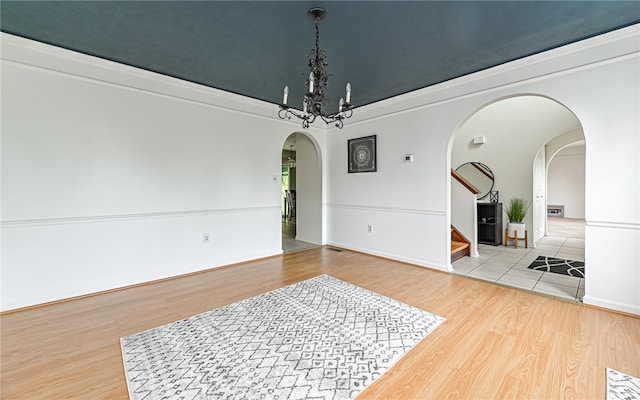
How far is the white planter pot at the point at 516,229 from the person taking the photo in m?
5.07

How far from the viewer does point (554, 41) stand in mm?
2605

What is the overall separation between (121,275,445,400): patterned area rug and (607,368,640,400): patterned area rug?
3.34 ft

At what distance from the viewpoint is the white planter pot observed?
507 cm

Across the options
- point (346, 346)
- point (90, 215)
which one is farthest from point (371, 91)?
point (90, 215)

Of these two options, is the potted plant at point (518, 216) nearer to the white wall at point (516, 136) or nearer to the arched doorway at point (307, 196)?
the white wall at point (516, 136)

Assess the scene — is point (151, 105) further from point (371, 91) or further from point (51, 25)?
point (371, 91)

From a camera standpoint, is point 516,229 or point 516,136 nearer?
point 516,229

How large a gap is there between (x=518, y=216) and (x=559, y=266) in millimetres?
1496

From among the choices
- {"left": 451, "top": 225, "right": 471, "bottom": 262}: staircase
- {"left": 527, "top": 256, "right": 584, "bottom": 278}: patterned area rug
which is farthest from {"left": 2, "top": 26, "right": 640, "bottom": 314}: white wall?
{"left": 527, "top": 256, "right": 584, "bottom": 278}: patterned area rug

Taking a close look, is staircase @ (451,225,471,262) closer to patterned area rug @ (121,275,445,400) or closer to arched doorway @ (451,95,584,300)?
arched doorway @ (451,95,584,300)

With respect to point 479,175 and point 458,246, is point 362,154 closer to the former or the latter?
point 458,246

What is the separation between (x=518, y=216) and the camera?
5137 mm

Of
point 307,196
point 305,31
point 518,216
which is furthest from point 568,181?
point 305,31

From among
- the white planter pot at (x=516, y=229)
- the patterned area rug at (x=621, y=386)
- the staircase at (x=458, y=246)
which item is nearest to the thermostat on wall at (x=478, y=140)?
the white planter pot at (x=516, y=229)
